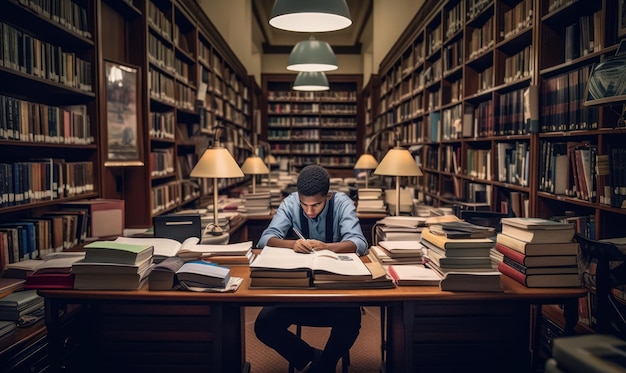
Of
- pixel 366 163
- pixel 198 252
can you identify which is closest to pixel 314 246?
pixel 198 252

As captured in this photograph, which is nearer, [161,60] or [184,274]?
[184,274]

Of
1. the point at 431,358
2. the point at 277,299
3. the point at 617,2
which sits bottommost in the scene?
the point at 431,358

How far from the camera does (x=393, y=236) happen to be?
8.43ft

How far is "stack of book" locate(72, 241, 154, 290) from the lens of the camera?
1774 mm

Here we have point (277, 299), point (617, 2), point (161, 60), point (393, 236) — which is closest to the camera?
point (277, 299)

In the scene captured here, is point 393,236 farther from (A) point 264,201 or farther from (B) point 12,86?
(B) point 12,86

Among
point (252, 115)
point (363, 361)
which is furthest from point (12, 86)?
point (252, 115)

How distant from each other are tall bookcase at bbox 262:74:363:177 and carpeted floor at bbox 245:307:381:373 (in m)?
7.76

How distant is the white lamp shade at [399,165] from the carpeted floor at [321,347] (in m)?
1.08

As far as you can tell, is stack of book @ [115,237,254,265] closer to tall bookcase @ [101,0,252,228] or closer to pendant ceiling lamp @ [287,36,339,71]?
tall bookcase @ [101,0,252,228]

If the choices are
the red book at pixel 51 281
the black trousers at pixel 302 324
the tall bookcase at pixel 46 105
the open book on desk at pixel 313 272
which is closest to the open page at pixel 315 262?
the open book on desk at pixel 313 272

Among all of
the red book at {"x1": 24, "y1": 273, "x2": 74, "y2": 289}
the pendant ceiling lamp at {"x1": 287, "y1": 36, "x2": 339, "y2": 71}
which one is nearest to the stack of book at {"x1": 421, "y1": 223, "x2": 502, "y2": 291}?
the red book at {"x1": 24, "y1": 273, "x2": 74, "y2": 289}

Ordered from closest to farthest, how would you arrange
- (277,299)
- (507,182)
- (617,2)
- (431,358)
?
(277,299) < (431,358) < (617,2) < (507,182)

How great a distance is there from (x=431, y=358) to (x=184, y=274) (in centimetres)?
102
